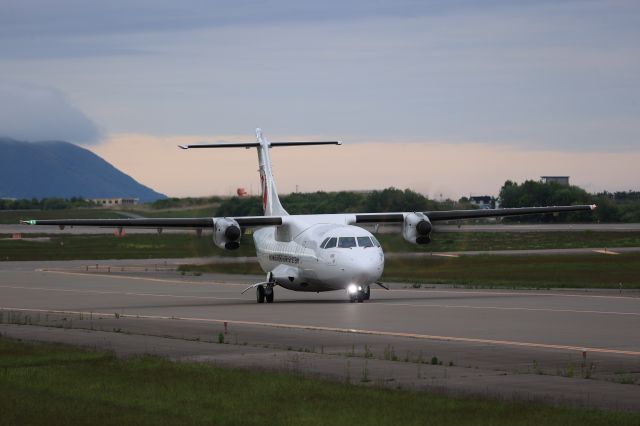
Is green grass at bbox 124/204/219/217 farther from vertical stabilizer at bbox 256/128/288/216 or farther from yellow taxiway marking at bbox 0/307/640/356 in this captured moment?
yellow taxiway marking at bbox 0/307/640/356

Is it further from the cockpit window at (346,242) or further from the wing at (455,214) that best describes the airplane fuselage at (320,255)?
the wing at (455,214)

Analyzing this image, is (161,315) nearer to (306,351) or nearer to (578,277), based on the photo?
(306,351)

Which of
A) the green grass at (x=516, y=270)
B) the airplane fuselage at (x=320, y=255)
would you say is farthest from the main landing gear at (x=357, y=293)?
the green grass at (x=516, y=270)

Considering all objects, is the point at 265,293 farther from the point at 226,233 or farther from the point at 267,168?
the point at 267,168

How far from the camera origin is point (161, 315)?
34.8 metres

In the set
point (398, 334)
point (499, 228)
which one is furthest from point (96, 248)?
point (398, 334)

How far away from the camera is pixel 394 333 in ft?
88.0

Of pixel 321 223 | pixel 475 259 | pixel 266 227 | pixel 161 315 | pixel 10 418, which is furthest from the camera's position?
pixel 475 259

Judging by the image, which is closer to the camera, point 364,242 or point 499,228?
point 364,242

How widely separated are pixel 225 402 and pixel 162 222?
85.1 feet

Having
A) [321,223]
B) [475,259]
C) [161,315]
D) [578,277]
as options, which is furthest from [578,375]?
[475,259]

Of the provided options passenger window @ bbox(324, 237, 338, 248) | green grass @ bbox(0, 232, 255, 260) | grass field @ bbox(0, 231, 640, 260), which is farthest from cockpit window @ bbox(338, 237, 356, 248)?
green grass @ bbox(0, 232, 255, 260)

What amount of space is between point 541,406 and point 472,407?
2.90 feet

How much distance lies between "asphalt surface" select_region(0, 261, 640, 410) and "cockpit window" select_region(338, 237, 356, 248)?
1959mm
